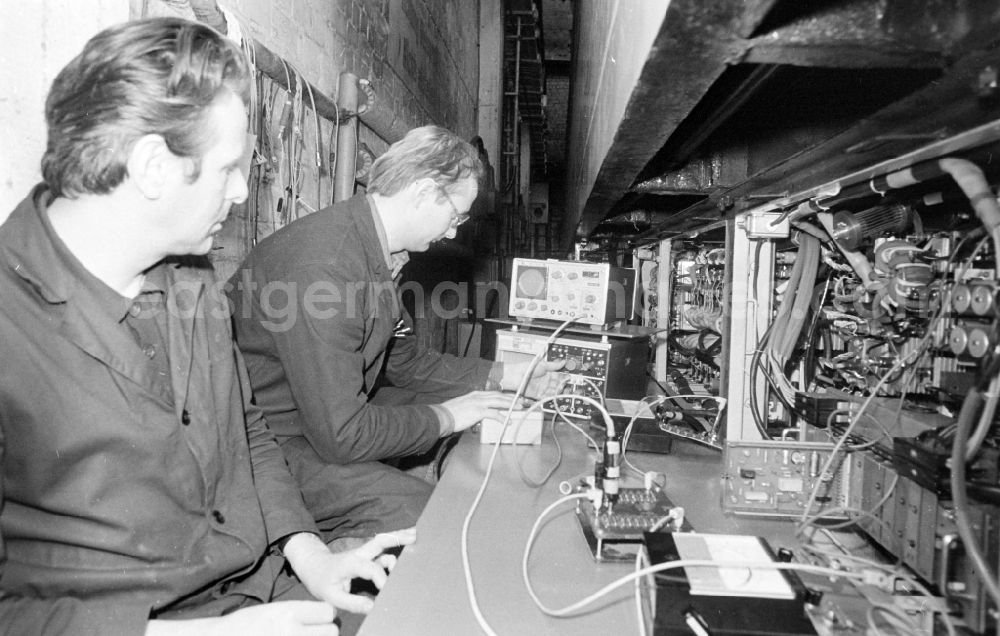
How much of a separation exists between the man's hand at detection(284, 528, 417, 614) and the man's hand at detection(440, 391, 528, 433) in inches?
22.5

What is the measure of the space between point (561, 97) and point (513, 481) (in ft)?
31.1

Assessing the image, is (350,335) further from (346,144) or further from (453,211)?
(346,144)

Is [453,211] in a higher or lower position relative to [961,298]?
higher

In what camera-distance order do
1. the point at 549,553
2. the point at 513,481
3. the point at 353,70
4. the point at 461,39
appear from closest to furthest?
the point at 549,553 < the point at 513,481 < the point at 353,70 < the point at 461,39

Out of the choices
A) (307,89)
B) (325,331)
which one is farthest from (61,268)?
(307,89)

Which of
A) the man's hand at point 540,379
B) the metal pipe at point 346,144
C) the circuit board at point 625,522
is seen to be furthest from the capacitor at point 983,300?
the metal pipe at point 346,144

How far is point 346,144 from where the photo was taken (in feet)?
7.26

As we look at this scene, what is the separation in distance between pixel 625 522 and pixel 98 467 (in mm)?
881

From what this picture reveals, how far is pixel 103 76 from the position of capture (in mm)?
863

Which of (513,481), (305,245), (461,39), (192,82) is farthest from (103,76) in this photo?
(461,39)

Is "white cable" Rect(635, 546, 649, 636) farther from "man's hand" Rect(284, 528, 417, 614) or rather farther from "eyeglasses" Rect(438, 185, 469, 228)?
"eyeglasses" Rect(438, 185, 469, 228)

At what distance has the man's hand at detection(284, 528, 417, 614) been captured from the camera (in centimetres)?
99

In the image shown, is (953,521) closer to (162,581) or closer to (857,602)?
(857,602)

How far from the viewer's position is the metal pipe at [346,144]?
219 centimetres
